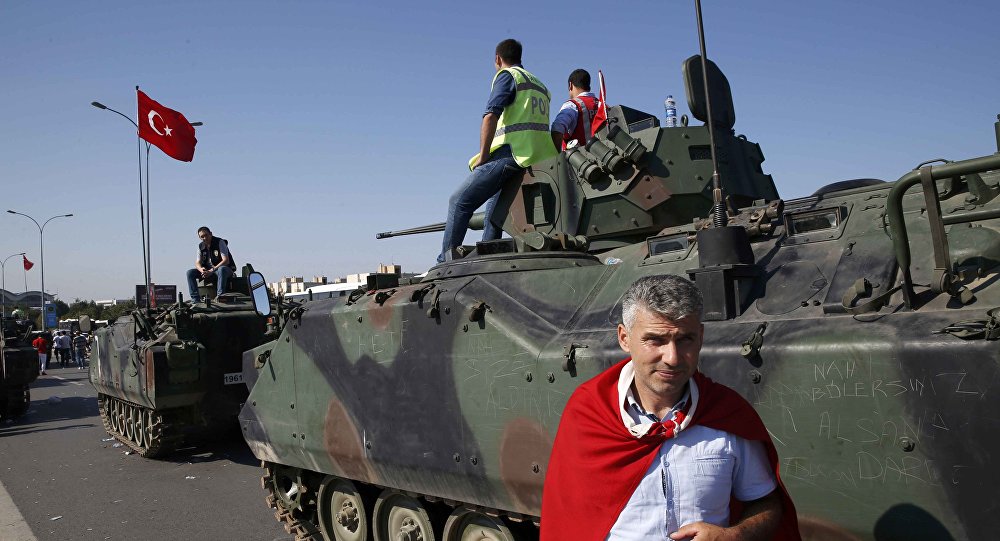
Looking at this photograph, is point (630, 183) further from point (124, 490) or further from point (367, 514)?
point (124, 490)

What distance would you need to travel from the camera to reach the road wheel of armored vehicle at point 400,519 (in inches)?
217

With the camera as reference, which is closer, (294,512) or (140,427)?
(294,512)

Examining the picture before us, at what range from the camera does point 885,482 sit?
3.02 metres

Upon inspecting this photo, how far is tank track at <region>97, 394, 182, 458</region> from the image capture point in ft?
Answer: 38.7

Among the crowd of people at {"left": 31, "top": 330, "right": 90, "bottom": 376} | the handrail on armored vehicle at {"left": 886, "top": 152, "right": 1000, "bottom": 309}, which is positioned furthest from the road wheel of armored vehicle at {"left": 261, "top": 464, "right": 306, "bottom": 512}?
the crowd of people at {"left": 31, "top": 330, "right": 90, "bottom": 376}

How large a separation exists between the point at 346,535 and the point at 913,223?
461cm

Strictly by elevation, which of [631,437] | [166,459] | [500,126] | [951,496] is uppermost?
[500,126]

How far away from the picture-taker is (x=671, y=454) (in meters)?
2.38

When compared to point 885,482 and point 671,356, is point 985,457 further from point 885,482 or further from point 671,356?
point 671,356

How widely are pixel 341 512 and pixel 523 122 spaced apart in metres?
3.26

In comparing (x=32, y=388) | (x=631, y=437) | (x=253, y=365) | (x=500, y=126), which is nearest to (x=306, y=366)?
(x=253, y=365)

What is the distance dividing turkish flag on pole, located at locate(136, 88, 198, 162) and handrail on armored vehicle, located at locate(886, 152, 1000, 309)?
61.6ft

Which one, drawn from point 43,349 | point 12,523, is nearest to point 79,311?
point 43,349

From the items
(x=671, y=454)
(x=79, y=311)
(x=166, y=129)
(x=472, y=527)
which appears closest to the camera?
(x=671, y=454)
